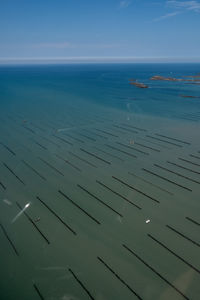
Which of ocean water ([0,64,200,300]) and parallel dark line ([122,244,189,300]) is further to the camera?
ocean water ([0,64,200,300])

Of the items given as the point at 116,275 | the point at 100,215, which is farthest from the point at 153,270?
the point at 100,215

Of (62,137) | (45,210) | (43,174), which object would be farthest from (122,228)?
(62,137)

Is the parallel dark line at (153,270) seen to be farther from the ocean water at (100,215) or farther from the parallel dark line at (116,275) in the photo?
the parallel dark line at (116,275)

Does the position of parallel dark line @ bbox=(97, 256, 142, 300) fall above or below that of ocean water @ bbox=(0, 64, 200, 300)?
below

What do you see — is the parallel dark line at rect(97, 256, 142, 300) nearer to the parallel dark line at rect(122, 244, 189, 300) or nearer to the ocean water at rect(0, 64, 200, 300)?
the ocean water at rect(0, 64, 200, 300)

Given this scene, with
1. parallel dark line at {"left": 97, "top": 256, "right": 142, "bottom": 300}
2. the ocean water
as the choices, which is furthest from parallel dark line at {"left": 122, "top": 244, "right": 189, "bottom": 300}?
parallel dark line at {"left": 97, "top": 256, "right": 142, "bottom": 300}

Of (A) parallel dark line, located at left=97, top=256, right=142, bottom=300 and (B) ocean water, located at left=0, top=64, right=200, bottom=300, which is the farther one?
(B) ocean water, located at left=0, top=64, right=200, bottom=300

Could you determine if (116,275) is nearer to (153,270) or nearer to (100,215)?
(153,270)

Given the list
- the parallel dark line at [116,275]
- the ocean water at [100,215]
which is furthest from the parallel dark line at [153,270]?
the parallel dark line at [116,275]

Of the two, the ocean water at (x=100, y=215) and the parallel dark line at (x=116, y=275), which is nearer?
the parallel dark line at (x=116, y=275)
